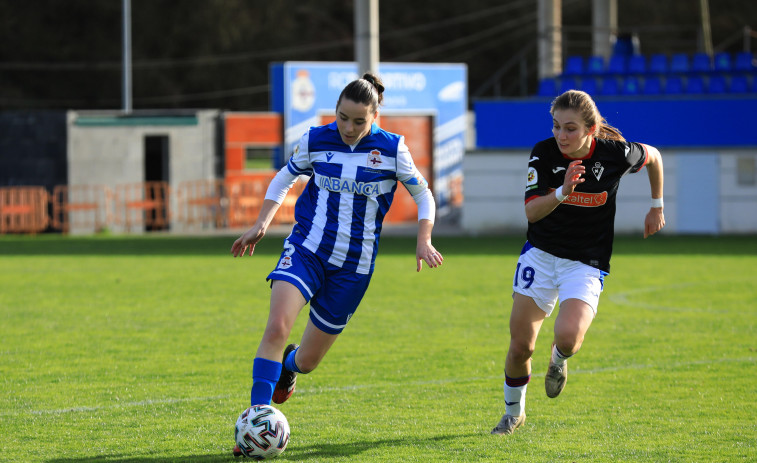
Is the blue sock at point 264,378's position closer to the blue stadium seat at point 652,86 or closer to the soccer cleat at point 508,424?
the soccer cleat at point 508,424

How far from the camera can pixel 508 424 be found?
19.2 ft

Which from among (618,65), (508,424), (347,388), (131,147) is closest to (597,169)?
(508,424)

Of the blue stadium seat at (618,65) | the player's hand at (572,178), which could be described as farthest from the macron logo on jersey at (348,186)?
the blue stadium seat at (618,65)

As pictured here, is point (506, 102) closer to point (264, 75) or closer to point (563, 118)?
point (563, 118)

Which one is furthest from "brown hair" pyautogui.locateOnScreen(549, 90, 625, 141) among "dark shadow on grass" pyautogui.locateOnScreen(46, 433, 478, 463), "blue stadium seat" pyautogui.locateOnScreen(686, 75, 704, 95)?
"blue stadium seat" pyautogui.locateOnScreen(686, 75, 704, 95)

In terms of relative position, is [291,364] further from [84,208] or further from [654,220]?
[84,208]

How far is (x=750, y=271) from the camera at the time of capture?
1508cm

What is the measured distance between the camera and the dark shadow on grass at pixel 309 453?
5.21 meters

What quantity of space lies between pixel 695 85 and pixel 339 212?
1993 cm

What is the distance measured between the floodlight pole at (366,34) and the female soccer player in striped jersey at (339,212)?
18.7 metres

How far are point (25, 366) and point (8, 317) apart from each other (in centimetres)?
298

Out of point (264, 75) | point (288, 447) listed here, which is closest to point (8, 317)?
point (288, 447)

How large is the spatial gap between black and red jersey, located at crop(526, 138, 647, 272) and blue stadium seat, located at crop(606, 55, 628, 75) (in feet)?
65.2

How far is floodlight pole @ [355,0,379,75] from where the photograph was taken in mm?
24344
